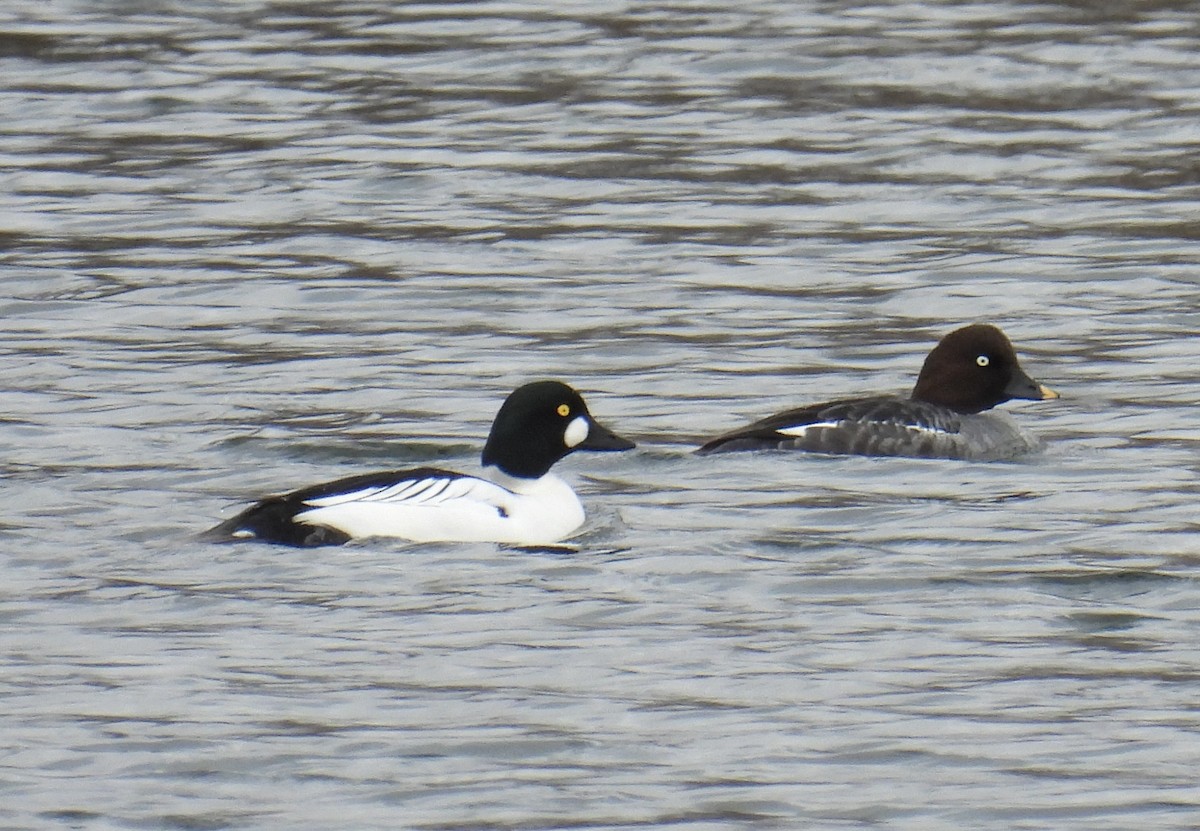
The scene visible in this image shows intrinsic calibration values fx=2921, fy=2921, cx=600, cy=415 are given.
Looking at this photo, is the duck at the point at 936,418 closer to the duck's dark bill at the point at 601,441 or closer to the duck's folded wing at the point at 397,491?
the duck's dark bill at the point at 601,441

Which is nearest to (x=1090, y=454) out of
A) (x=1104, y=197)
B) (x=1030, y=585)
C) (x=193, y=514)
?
(x=1030, y=585)

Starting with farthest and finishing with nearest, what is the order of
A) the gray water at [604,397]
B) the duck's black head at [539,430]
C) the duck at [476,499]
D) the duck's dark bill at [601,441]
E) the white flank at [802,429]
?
1. the white flank at [802,429]
2. the duck's dark bill at [601,441]
3. the duck's black head at [539,430]
4. the duck at [476,499]
5. the gray water at [604,397]

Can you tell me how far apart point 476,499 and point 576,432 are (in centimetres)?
65

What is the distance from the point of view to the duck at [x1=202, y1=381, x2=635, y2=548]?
10461 millimetres

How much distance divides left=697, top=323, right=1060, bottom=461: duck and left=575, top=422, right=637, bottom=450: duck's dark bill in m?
0.85

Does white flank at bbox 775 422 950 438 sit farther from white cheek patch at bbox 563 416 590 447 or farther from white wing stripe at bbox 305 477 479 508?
white wing stripe at bbox 305 477 479 508

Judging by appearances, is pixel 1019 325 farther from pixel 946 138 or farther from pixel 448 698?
pixel 448 698

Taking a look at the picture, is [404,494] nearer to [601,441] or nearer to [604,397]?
[601,441]

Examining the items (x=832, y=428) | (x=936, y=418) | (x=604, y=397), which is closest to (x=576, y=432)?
(x=832, y=428)

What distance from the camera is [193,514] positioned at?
1111cm

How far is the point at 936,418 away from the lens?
500 inches

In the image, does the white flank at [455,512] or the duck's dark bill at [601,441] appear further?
the duck's dark bill at [601,441]

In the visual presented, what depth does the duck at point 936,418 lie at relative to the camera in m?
12.2

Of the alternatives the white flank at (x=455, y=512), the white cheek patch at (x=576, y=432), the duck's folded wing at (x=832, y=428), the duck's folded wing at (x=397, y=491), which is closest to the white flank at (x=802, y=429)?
the duck's folded wing at (x=832, y=428)
